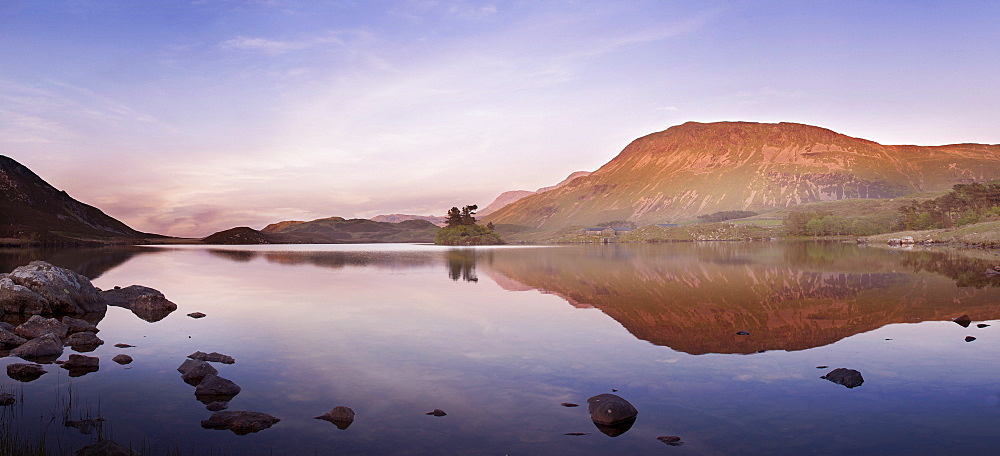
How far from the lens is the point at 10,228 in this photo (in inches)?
7338

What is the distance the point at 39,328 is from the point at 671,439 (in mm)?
22824

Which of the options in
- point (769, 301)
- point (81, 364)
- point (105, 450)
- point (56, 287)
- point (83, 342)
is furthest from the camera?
point (769, 301)

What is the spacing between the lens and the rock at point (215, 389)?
42.1 ft

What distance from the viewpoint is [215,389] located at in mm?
13070

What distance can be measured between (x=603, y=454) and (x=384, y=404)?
532 cm

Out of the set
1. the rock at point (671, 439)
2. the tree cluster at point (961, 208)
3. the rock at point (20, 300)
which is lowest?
the rock at point (671, 439)

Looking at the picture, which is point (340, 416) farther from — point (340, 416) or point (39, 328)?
point (39, 328)

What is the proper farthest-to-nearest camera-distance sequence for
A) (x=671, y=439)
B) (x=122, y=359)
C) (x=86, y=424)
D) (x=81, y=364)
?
(x=122, y=359) < (x=81, y=364) < (x=86, y=424) < (x=671, y=439)

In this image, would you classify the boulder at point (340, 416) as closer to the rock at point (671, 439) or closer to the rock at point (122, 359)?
the rock at point (671, 439)

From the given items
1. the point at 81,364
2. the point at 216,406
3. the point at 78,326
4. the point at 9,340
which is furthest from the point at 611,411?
the point at 78,326

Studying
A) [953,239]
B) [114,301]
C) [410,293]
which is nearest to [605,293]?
[410,293]

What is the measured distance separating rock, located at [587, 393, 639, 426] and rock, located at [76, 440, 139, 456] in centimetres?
853

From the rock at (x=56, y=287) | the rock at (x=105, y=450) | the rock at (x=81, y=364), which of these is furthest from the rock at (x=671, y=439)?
the rock at (x=56, y=287)

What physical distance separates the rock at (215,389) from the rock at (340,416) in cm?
324
